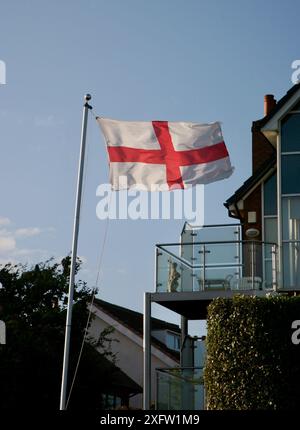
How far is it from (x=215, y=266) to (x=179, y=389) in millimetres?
3331

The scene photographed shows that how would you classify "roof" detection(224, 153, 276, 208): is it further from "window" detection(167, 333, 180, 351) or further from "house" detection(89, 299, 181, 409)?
"window" detection(167, 333, 180, 351)

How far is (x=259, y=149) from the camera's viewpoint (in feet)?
109

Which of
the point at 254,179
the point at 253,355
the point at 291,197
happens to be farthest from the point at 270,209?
the point at 253,355

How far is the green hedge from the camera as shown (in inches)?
842

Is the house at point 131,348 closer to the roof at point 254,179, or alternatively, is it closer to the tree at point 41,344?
the tree at point 41,344

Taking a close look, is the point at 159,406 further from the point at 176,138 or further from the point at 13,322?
the point at 13,322

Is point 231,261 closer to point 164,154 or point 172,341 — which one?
point 164,154

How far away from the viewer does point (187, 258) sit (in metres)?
25.9

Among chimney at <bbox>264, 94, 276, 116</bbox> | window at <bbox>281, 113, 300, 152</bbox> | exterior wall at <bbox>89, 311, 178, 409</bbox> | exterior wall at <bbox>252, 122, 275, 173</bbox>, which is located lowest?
exterior wall at <bbox>89, 311, 178, 409</bbox>

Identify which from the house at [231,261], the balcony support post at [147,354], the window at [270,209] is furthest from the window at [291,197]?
the balcony support post at [147,354]

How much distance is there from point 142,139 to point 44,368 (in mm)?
16981

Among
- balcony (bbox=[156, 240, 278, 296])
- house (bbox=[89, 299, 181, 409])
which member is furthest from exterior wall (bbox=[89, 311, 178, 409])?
balcony (bbox=[156, 240, 278, 296])

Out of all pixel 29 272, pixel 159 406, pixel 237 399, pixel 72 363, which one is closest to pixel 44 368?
pixel 72 363

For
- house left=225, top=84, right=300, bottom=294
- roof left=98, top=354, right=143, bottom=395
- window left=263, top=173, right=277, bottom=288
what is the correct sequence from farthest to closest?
roof left=98, top=354, right=143, bottom=395 → window left=263, top=173, right=277, bottom=288 → house left=225, top=84, right=300, bottom=294
